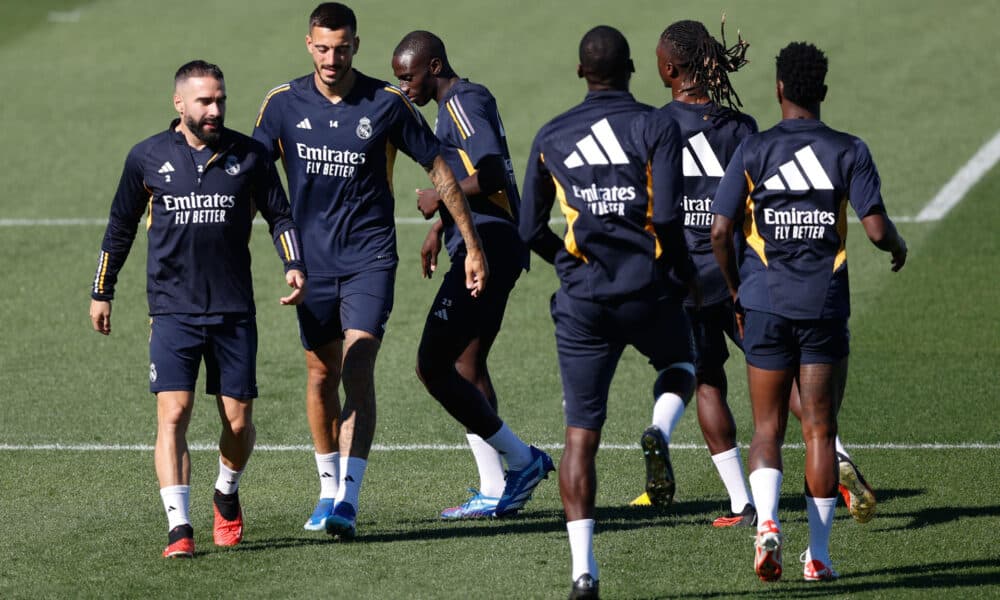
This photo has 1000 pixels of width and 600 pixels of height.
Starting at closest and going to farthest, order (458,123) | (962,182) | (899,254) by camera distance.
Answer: (899,254), (458,123), (962,182)

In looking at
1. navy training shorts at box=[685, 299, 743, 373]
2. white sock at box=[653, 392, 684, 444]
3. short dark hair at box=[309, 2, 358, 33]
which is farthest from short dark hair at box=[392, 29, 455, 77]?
white sock at box=[653, 392, 684, 444]

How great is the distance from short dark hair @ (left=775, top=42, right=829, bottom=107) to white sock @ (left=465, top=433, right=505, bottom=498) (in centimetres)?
269

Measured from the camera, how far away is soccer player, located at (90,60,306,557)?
782 cm

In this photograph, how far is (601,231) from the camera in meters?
6.94

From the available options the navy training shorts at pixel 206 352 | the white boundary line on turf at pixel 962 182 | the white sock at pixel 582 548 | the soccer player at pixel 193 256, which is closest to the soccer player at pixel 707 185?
the white sock at pixel 582 548

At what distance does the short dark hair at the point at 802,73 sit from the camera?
720 centimetres

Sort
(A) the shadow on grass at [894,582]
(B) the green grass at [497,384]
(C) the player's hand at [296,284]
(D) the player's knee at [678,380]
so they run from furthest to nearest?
(D) the player's knee at [678,380], (C) the player's hand at [296,284], (B) the green grass at [497,384], (A) the shadow on grass at [894,582]

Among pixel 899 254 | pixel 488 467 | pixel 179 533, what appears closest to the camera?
pixel 899 254

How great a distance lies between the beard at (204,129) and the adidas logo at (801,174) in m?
2.53

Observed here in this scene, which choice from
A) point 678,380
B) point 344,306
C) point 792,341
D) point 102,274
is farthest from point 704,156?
point 102,274

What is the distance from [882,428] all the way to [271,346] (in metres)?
4.87

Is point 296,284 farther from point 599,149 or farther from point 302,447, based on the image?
point 302,447

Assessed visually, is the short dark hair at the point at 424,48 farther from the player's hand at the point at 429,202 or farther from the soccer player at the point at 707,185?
the soccer player at the point at 707,185

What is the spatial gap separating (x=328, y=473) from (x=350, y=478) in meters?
0.38
